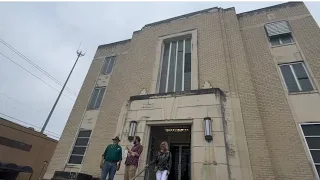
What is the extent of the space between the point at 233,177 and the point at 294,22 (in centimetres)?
885

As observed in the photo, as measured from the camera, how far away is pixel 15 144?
1362 cm

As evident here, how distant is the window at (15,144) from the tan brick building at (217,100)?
5.26 meters

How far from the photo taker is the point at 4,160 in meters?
12.8

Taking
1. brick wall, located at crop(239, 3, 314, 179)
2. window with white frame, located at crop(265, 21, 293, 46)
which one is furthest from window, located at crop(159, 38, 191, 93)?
window with white frame, located at crop(265, 21, 293, 46)

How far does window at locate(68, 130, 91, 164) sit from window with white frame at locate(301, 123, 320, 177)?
10130 mm

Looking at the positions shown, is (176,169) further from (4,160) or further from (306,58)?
(4,160)

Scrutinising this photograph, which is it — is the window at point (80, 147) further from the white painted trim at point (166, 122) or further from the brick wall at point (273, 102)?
the brick wall at point (273, 102)

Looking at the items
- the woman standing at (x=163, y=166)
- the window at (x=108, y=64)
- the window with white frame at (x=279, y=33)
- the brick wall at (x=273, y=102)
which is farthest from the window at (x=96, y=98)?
the window with white frame at (x=279, y=33)

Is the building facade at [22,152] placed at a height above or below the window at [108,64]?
below

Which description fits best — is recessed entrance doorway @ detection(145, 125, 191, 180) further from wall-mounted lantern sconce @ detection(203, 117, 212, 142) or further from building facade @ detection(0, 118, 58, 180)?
building facade @ detection(0, 118, 58, 180)

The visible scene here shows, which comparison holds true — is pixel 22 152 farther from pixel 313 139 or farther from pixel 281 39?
pixel 281 39

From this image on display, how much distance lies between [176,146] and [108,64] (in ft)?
27.2

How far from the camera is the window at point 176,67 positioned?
949 centimetres

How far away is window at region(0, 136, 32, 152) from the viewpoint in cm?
1301
